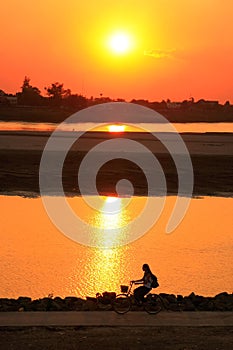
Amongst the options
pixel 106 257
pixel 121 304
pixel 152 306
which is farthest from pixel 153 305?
pixel 106 257

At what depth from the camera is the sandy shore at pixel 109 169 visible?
38.8m

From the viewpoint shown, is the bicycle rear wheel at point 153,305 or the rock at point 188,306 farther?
the rock at point 188,306

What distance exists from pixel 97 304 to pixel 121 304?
52 cm

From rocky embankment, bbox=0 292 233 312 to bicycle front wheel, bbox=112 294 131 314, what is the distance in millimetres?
156

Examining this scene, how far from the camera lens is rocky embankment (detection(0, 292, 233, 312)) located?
50.0 ft

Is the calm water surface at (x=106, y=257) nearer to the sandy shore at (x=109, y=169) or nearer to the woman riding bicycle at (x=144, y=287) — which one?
the woman riding bicycle at (x=144, y=287)

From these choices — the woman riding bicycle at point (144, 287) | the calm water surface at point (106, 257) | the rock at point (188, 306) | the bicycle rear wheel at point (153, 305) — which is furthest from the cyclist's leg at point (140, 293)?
the calm water surface at point (106, 257)

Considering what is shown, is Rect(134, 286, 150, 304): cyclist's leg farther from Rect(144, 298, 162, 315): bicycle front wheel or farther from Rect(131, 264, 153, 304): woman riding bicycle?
Rect(144, 298, 162, 315): bicycle front wheel

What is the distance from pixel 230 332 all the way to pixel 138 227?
544 inches

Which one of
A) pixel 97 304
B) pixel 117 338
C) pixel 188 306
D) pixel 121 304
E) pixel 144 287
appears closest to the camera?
pixel 117 338

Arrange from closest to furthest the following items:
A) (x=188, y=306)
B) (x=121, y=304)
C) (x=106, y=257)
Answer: (x=121, y=304), (x=188, y=306), (x=106, y=257)

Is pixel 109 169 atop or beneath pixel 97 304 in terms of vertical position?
atop

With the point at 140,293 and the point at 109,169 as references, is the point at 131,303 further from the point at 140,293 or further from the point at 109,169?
the point at 109,169

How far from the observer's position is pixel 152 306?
15094 millimetres
